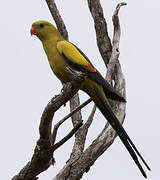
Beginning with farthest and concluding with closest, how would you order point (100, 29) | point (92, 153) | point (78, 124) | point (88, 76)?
point (100, 29)
point (92, 153)
point (88, 76)
point (78, 124)

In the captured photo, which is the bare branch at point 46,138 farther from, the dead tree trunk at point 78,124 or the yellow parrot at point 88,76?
the yellow parrot at point 88,76

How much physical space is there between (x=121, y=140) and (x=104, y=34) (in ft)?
6.82

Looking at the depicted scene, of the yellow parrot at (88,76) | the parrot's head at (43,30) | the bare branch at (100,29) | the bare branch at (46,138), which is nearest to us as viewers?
the bare branch at (46,138)

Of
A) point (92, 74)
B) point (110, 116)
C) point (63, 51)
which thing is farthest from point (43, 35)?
point (110, 116)

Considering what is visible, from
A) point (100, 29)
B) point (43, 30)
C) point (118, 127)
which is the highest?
point (100, 29)

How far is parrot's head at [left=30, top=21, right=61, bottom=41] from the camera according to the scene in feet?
18.5

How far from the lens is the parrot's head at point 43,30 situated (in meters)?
5.64

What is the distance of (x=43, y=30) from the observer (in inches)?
223

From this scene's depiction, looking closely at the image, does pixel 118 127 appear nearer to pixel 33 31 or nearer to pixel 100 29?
pixel 33 31

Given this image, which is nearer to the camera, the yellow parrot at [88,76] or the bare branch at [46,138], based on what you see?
the bare branch at [46,138]

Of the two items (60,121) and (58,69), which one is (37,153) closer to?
(60,121)

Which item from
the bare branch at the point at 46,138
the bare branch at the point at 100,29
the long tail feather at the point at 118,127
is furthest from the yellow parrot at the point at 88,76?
the bare branch at the point at 100,29

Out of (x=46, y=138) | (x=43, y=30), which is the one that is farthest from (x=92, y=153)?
(x=43, y=30)

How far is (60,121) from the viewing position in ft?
18.0
